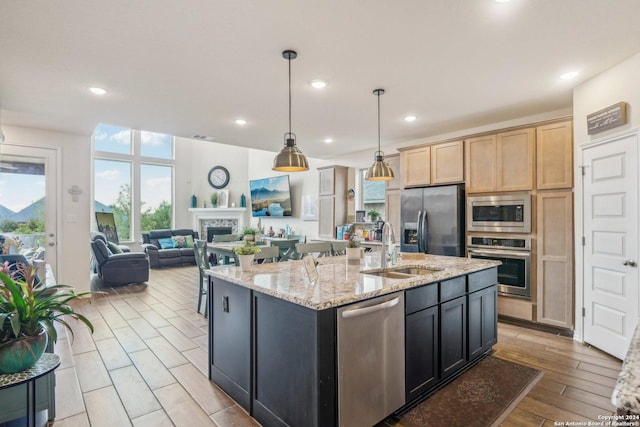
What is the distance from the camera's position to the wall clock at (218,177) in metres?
10.3

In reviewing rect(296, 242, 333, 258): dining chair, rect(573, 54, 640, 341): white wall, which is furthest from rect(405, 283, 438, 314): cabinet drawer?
rect(573, 54, 640, 341): white wall

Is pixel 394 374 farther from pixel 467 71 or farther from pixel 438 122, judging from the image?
pixel 438 122

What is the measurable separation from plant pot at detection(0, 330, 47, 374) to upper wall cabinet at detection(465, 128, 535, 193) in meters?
4.51

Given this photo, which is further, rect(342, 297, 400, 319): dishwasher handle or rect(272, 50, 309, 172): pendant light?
rect(272, 50, 309, 172): pendant light

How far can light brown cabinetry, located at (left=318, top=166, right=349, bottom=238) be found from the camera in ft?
21.8

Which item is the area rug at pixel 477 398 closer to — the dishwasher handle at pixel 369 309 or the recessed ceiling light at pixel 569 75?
the dishwasher handle at pixel 369 309

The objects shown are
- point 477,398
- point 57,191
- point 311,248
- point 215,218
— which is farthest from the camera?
point 215,218

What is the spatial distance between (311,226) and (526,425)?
5848 mm

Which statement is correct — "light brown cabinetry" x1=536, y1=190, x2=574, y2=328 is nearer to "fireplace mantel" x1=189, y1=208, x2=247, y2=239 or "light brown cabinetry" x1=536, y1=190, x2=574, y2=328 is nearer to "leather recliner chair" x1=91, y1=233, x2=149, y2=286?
"leather recliner chair" x1=91, y1=233, x2=149, y2=286

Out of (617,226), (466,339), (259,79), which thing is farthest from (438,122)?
(466,339)

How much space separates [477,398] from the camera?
243cm

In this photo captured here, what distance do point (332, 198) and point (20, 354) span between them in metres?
5.41

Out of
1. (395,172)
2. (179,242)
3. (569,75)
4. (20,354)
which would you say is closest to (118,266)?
(179,242)

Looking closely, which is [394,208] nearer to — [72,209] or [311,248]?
[311,248]
